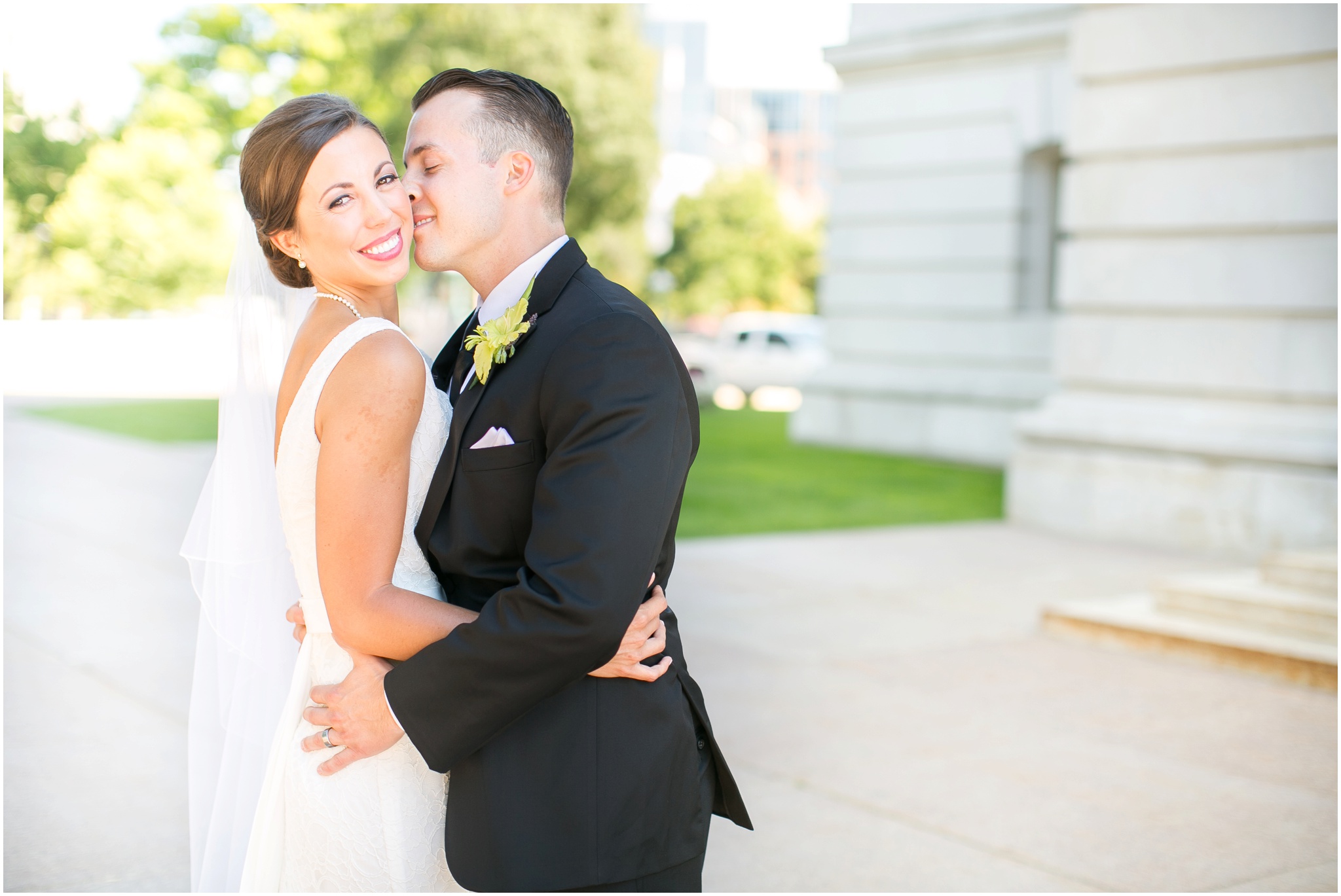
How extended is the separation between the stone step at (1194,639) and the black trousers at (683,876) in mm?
5207

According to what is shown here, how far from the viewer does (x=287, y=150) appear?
2.45 metres

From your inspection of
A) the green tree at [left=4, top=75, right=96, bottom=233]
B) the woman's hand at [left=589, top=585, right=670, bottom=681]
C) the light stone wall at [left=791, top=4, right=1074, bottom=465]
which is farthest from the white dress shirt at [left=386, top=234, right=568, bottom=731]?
the green tree at [left=4, top=75, right=96, bottom=233]

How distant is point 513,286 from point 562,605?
73cm

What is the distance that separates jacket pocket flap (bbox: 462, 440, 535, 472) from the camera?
2230 millimetres

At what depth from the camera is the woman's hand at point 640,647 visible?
7.48 ft

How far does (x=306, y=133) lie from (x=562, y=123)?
19.4 inches

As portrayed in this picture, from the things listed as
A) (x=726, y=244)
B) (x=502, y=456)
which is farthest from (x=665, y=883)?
(x=726, y=244)

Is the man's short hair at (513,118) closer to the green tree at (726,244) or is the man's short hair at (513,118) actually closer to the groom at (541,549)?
the groom at (541,549)

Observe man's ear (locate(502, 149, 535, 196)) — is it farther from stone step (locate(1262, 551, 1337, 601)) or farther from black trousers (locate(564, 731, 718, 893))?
Result: stone step (locate(1262, 551, 1337, 601))

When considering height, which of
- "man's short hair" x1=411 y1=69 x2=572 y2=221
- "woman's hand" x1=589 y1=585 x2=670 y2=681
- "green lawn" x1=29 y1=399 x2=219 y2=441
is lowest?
"green lawn" x1=29 y1=399 x2=219 y2=441

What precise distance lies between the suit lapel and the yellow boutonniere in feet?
0.06

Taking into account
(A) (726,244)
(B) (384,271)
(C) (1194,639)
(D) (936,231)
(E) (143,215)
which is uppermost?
(A) (726,244)

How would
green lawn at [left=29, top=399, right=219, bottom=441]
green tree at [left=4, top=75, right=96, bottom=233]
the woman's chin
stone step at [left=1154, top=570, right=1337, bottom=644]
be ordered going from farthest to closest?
green tree at [left=4, top=75, right=96, bottom=233] → green lawn at [left=29, top=399, right=219, bottom=441] → stone step at [left=1154, top=570, right=1337, bottom=644] → the woman's chin

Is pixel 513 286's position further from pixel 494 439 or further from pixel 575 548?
pixel 575 548
